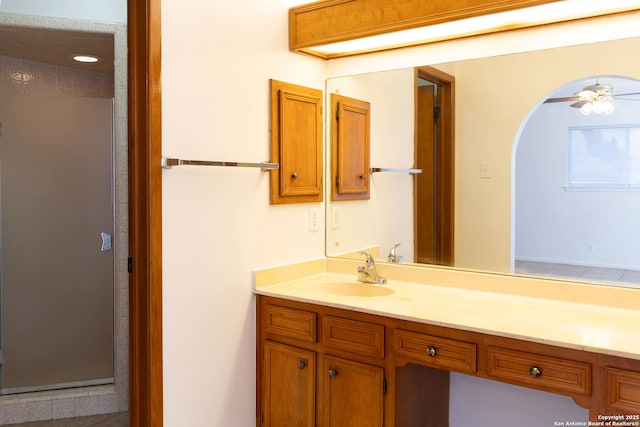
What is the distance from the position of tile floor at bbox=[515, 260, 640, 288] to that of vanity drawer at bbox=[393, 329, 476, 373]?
60 cm

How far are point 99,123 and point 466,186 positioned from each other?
87.2 inches

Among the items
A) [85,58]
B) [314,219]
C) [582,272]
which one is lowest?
[582,272]

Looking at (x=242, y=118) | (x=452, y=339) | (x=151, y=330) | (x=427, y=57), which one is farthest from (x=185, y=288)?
(x=427, y=57)

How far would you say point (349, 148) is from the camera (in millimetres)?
2672

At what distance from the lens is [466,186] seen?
2.37 metres

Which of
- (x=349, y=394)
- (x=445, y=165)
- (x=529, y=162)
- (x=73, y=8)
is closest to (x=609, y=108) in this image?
(x=529, y=162)

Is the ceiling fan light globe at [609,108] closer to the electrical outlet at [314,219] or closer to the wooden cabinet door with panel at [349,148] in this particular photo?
the wooden cabinet door with panel at [349,148]

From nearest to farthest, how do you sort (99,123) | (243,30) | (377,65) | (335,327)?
(335,327) < (243,30) < (377,65) < (99,123)

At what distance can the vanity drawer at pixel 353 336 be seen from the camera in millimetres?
1954

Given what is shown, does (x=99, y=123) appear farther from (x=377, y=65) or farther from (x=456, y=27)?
(x=456, y=27)

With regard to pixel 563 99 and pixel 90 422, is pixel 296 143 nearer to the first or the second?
pixel 563 99

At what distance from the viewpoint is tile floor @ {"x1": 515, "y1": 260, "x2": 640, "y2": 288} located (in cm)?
195

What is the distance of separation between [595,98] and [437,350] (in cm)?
114

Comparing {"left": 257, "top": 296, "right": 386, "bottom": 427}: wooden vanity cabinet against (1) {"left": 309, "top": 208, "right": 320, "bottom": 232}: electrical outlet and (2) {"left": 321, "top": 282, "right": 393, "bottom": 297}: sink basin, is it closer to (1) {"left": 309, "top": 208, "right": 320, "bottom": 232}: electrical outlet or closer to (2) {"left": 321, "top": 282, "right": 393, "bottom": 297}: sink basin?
(2) {"left": 321, "top": 282, "right": 393, "bottom": 297}: sink basin
